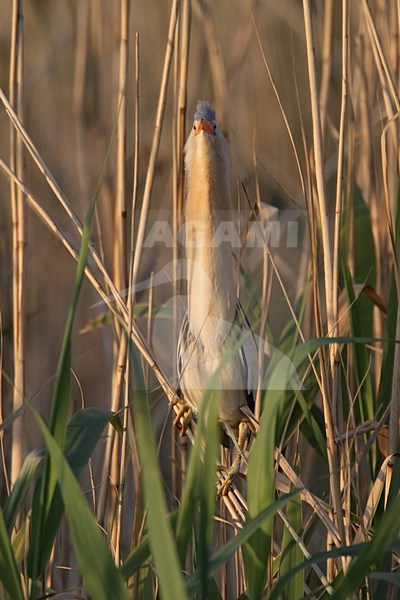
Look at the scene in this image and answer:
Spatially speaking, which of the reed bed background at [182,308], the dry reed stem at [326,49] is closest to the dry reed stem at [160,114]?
the reed bed background at [182,308]

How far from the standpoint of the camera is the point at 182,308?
1399 millimetres

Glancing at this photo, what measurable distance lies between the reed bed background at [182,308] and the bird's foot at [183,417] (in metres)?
0.03

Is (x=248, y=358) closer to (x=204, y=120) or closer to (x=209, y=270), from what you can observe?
(x=209, y=270)

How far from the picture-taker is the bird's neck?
128 cm

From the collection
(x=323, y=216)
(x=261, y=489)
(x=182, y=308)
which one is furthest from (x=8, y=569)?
(x=182, y=308)

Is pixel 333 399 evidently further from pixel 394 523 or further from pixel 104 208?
pixel 104 208

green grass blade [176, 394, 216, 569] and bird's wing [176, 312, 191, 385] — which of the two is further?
bird's wing [176, 312, 191, 385]

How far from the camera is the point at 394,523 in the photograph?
74cm

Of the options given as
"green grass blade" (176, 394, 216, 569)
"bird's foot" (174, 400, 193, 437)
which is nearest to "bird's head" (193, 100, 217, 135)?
"bird's foot" (174, 400, 193, 437)

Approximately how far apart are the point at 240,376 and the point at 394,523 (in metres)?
0.63

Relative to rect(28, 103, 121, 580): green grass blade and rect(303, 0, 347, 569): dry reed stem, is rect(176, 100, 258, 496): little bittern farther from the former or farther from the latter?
rect(28, 103, 121, 580): green grass blade

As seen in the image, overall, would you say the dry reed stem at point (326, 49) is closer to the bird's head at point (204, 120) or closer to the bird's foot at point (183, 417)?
the bird's head at point (204, 120)

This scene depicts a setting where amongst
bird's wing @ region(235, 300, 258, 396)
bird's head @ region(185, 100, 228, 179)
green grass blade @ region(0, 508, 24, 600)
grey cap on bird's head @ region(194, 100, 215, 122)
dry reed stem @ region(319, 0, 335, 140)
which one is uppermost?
dry reed stem @ region(319, 0, 335, 140)

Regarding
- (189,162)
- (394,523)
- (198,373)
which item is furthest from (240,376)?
(394,523)
